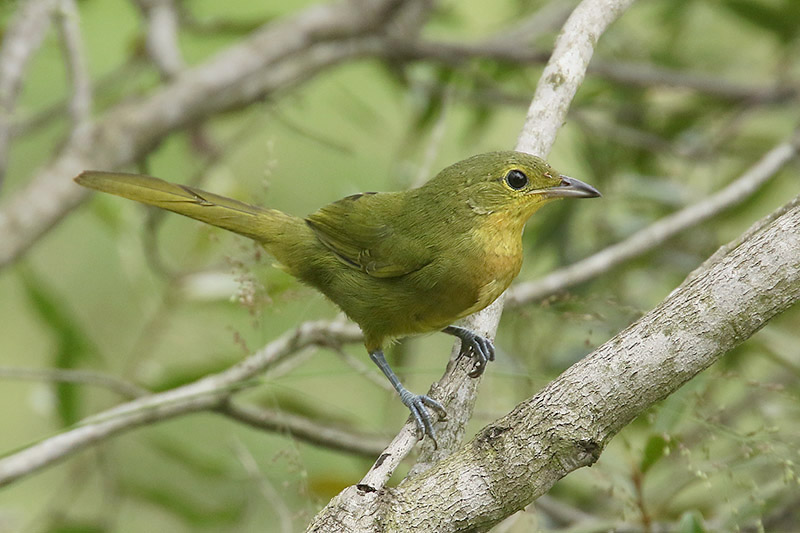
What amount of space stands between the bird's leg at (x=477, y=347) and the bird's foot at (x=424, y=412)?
0.13 metres

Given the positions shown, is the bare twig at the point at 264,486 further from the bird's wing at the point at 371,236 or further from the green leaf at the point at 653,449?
the green leaf at the point at 653,449

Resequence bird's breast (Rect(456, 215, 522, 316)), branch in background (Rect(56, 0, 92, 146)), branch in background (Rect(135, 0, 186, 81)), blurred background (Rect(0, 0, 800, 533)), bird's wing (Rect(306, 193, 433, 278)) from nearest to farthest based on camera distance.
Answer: bird's breast (Rect(456, 215, 522, 316)) < bird's wing (Rect(306, 193, 433, 278)) < blurred background (Rect(0, 0, 800, 533)) < branch in background (Rect(56, 0, 92, 146)) < branch in background (Rect(135, 0, 186, 81))

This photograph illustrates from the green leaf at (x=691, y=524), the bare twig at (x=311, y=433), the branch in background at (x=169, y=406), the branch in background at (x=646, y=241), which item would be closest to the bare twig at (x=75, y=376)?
the branch in background at (x=169, y=406)

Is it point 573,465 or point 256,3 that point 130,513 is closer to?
point 256,3

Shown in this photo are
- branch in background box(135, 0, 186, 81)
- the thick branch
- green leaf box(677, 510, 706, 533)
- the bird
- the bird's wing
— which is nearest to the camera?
the thick branch

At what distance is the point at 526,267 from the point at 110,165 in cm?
220

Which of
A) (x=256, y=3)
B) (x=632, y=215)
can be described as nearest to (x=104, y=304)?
(x=256, y=3)

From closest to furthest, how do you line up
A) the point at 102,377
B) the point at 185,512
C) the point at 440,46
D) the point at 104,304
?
the point at 102,377 → the point at 185,512 → the point at 440,46 → the point at 104,304

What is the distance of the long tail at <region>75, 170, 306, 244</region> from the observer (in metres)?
3.17

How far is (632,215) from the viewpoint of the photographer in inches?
191

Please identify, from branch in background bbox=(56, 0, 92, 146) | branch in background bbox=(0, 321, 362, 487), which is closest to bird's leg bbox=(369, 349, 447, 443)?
branch in background bbox=(0, 321, 362, 487)

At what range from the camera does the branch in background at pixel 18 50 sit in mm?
3791

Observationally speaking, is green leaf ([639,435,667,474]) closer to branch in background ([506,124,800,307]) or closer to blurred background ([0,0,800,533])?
blurred background ([0,0,800,533])

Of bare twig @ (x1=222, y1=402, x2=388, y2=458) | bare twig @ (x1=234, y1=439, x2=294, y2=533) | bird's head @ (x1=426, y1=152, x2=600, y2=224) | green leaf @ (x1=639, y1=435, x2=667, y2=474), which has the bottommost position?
green leaf @ (x1=639, y1=435, x2=667, y2=474)
